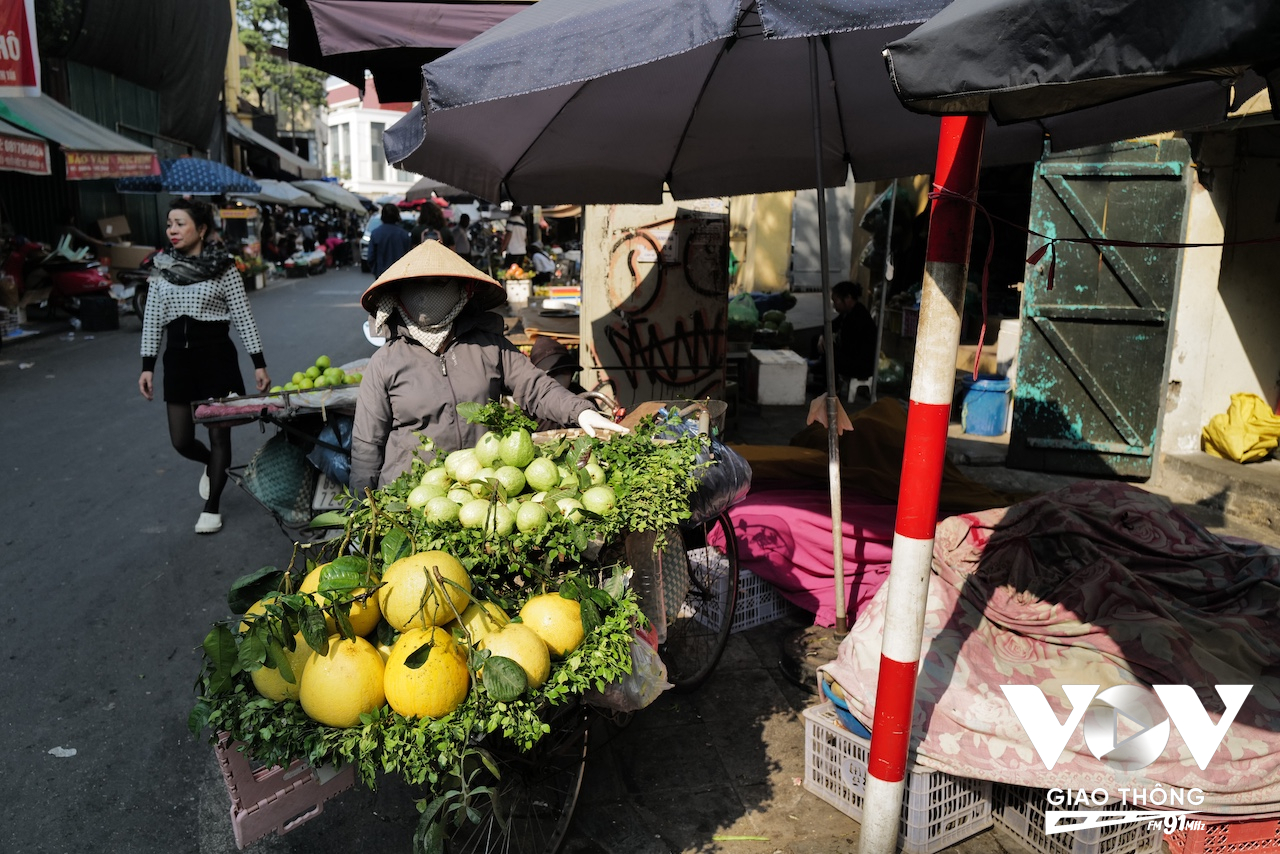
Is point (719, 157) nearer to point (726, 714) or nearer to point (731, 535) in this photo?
point (731, 535)

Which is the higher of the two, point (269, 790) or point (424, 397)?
point (424, 397)

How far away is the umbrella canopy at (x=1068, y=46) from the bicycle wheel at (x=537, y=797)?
6.25ft

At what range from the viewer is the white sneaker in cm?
582

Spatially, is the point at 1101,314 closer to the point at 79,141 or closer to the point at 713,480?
the point at 713,480

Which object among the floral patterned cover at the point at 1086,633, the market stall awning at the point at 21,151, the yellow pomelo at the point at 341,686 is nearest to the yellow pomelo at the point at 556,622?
the yellow pomelo at the point at 341,686

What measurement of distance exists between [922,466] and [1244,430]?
5.55 metres

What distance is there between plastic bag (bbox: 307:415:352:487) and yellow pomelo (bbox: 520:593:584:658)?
275 centimetres

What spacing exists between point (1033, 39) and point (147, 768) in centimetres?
381

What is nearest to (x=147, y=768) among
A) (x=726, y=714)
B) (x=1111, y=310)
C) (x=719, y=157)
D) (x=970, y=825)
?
(x=726, y=714)

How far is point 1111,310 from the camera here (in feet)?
23.1

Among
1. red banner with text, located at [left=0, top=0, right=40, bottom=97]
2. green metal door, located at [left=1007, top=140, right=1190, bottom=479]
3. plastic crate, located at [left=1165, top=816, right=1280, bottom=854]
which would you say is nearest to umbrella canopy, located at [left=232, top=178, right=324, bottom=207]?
red banner with text, located at [left=0, top=0, right=40, bottom=97]

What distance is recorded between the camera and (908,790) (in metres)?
2.98

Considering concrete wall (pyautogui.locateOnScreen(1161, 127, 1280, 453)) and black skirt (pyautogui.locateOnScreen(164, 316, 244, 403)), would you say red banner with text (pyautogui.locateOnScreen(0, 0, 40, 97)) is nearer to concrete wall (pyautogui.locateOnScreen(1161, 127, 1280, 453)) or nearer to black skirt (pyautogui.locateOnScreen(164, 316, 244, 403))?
black skirt (pyautogui.locateOnScreen(164, 316, 244, 403))

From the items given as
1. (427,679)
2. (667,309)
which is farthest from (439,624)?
(667,309)
